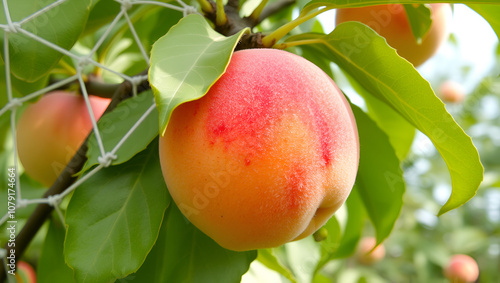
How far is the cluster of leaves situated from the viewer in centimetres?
59

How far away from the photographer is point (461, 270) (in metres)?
2.73

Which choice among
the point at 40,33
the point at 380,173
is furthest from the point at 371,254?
the point at 40,33

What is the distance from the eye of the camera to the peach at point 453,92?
3418 mm

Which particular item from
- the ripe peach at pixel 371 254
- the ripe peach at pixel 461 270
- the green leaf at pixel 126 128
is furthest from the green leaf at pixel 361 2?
the ripe peach at pixel 371 254

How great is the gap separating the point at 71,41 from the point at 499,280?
284 cm

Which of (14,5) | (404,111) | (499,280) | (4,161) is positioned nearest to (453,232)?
(499,280)

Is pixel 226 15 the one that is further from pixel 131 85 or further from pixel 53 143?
pixel 53 143

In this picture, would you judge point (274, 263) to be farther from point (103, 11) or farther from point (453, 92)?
point (453, 92)

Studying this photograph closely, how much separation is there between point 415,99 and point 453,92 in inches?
119

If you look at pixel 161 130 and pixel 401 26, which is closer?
pixel 161 130

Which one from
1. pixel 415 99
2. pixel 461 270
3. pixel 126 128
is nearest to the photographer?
pixel 415 99

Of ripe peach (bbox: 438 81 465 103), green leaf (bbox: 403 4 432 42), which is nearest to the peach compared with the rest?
ripe peach (bbox: 438 81 465 103)

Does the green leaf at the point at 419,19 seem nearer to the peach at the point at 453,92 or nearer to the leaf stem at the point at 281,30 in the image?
the leaf stem at the point at 281,30

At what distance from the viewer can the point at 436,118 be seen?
0.60 m
